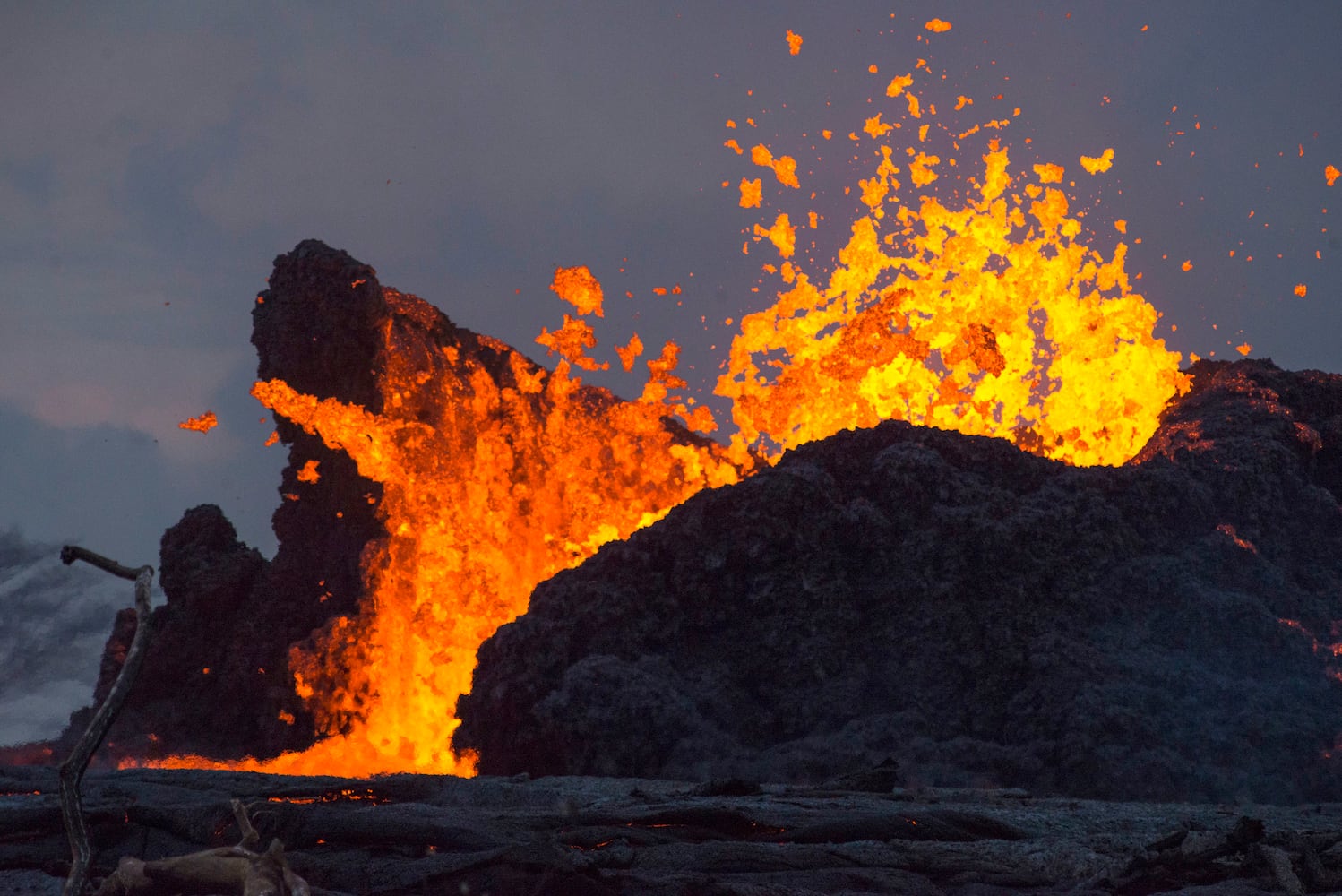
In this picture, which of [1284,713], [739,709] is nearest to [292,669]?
[739,709]

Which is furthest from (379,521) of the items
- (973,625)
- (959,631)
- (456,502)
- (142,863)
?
(142,863)

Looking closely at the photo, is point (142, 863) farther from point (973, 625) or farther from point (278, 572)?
point (278, 572)

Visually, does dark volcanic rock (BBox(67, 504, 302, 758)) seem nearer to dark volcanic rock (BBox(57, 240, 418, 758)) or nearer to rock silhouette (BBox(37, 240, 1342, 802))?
dark volcanic rock (BBox(57, 240, 418, 758))

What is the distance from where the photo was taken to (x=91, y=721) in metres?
3.70

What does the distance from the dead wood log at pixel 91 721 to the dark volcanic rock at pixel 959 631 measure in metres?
8.23

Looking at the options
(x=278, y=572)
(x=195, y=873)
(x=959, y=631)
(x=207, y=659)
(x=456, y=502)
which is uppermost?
(x=456, y=502)

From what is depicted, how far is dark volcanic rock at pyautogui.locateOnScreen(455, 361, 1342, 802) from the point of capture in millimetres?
11250

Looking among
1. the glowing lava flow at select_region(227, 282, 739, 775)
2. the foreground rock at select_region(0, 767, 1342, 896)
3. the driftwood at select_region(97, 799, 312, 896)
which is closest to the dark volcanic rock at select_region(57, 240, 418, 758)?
the glowing lava flow at select_region(227, 282, 739, 775)

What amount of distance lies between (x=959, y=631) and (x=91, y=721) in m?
10.5

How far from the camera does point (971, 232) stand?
17.9 meters

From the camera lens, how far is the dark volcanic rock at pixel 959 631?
11250 millimetres

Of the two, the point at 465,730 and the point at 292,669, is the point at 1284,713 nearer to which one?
the point at 465,730

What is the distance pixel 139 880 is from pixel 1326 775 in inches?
427

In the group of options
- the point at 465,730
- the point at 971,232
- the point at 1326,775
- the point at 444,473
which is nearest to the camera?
the point at 1326,775
